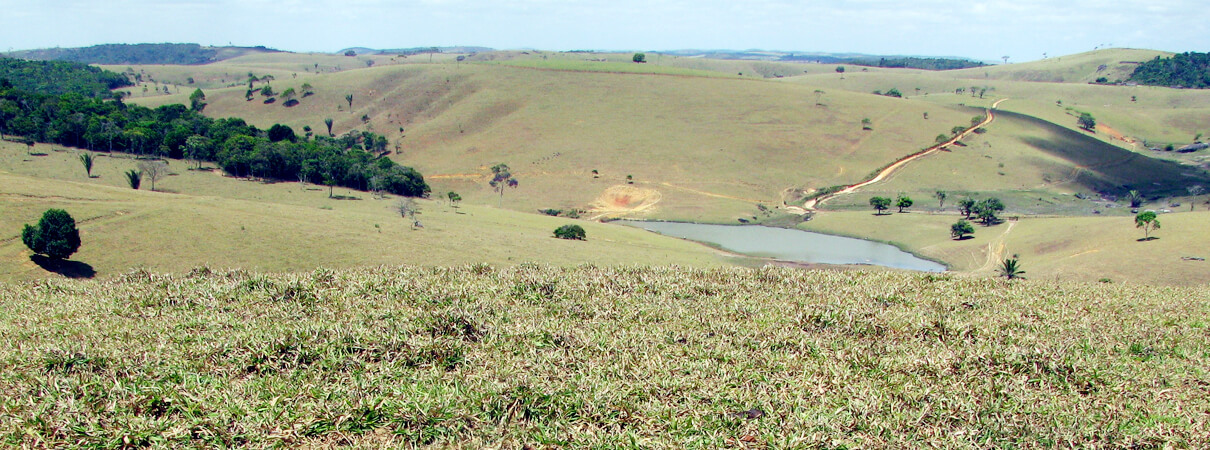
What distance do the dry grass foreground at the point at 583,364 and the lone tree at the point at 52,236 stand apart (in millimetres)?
27174

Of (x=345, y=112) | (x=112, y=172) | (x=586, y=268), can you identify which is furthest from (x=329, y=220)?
(x=345, y=112)

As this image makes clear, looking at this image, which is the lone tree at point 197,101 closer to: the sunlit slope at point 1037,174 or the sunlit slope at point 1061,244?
the sunlit slope at point 1061,244

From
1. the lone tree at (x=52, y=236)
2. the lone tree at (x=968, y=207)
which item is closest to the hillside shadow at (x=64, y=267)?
the lone tree at (x=52, y=236)

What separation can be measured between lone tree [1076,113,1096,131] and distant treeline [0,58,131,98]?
23044cm

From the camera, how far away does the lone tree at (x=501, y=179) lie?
108625mm

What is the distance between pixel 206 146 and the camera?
313 feet

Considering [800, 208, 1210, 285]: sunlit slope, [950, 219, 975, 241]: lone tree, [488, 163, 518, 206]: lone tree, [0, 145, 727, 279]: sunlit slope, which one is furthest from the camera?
[488, 163, 518, 206]: lone tree

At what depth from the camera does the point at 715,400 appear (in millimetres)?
10852

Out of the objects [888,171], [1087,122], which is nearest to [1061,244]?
[888,171]

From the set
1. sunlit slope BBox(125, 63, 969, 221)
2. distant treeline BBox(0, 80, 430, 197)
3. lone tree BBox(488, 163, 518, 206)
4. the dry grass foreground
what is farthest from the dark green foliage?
the dry grass foreground

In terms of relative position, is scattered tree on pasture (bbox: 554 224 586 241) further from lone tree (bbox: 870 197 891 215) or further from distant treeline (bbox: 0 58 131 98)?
distant treeline (bbox: 0 58 131 98)

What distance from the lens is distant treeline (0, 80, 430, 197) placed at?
91.4 m

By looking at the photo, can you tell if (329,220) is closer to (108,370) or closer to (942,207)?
(108,370)

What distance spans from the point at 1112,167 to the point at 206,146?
144433mm
